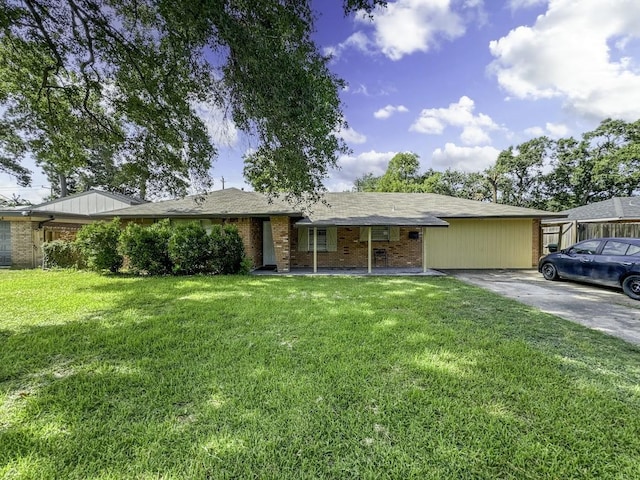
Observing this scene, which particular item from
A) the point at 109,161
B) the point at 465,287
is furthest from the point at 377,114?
the point at 109,161

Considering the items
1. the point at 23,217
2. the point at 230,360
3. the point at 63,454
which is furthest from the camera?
the point at 23,217

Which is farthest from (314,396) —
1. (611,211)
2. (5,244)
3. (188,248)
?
(611,211)

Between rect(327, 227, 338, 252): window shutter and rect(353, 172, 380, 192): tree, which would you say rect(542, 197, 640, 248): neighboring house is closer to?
rect(327, 227, 338, 252): window shutter

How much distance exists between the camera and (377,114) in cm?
1275

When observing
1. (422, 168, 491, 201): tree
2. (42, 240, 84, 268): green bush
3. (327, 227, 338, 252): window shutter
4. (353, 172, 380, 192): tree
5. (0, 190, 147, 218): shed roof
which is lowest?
(42, 240, 84, 268): green bush

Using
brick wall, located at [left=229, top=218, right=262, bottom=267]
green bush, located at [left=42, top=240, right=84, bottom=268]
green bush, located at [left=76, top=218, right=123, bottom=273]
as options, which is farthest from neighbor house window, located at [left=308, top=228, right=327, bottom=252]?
green bush, located at [left=42, top=240, right=84, bottom=268]

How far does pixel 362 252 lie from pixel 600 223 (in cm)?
1278

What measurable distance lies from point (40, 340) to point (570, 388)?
7.02 m

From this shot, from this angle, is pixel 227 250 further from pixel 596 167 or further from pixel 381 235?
pixel 596 167

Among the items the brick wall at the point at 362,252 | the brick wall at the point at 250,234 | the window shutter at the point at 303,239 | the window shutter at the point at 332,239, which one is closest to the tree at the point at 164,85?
the brick wall at the point at 250,234

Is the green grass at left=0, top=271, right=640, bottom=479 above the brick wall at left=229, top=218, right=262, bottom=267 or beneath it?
beneath

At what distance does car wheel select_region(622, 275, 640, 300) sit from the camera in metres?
7.09

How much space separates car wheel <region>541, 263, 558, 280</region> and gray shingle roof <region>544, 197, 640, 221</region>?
5130 millimetres

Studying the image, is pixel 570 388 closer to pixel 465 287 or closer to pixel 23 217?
pixel 465 287
